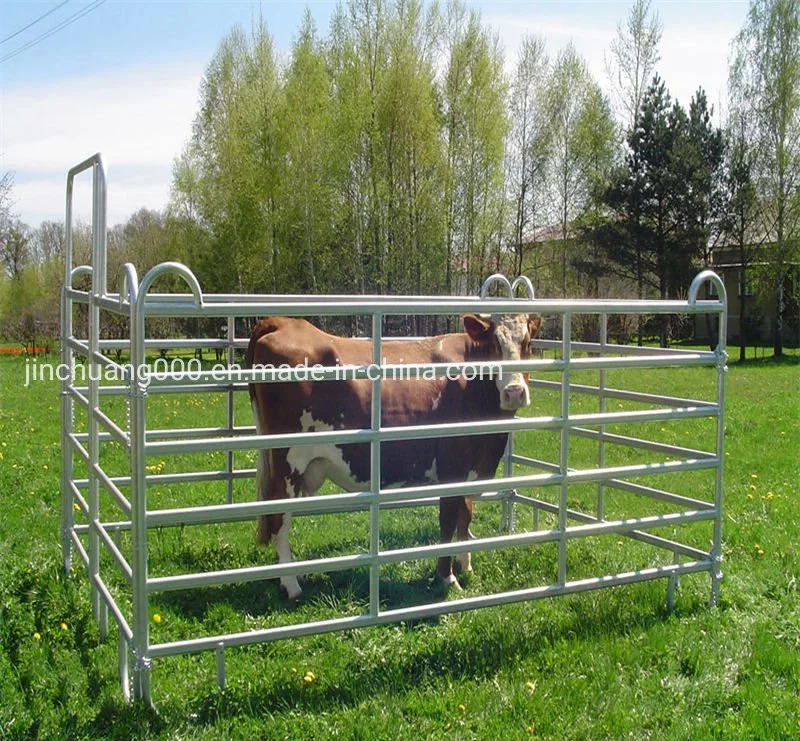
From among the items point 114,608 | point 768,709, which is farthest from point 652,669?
point 114,608

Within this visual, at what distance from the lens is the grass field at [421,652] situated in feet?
12.0

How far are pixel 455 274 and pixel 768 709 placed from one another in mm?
23779

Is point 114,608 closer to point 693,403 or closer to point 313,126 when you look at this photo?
point 693,403

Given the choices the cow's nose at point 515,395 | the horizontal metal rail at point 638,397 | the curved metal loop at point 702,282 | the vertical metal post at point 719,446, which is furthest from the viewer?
the horizontal metal rail at point 638,397

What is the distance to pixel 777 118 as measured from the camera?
2970 cm

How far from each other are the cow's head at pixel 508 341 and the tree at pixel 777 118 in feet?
90.5

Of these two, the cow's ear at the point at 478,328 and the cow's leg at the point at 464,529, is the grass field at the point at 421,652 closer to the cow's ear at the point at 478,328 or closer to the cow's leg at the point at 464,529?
the cow's leg at the point at 464,529

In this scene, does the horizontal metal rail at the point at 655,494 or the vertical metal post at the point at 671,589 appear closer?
the vertical metal post at the point at 671,589

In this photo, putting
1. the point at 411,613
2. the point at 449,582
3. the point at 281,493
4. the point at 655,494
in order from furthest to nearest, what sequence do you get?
the point at 655,494 → the point at 449,582 → the point at 281,493 → the point at 411,613

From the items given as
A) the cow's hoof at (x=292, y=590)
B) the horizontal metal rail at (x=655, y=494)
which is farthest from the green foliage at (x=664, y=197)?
the cow's hoof at (x=292, y=590)

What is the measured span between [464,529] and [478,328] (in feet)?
4.70

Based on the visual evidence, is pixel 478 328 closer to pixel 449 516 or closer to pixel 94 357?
pixel 449 516

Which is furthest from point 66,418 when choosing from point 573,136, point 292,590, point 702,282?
point 573,136

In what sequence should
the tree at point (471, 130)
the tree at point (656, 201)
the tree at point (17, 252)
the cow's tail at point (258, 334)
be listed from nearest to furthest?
the cow's tail at point (258, 334) → the tree at point (471, 130) → the tree at point (656, 201) → the tree at point (17, 252)
